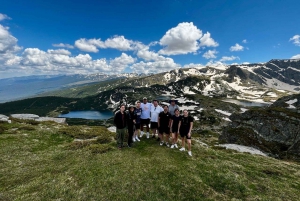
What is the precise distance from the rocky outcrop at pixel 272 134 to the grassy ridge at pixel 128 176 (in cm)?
3707

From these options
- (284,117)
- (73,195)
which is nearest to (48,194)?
(73,195)

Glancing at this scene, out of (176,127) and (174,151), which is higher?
(176,127)

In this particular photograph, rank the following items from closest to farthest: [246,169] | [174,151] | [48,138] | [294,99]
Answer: [246,169] → [174,151] → [48,138] → [294,99]

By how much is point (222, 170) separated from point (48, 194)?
15.3 m

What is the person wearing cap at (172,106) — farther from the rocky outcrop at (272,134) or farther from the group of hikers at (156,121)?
the rocky outcrop at (272,134)

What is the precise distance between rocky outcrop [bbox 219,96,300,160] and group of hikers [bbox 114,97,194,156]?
42.6 m

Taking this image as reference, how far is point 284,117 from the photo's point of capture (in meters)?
67.4

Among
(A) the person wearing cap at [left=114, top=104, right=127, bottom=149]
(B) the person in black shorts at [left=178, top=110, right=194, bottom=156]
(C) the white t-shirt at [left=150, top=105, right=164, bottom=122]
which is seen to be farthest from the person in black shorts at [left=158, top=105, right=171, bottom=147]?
(A) the person wearing cap at [left=114, top=104, right=127, bottom=149]

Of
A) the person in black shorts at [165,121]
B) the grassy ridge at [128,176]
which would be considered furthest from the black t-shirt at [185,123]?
the grassy ridge at [128,176]

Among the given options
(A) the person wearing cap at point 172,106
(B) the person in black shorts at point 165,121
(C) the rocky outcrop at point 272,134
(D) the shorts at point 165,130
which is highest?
(A) the person wearing cap at point 172,106

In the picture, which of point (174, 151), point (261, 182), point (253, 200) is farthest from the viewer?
point (174, 151)

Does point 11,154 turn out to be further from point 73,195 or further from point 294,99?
point 294,99

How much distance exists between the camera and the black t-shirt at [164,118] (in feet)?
73.8

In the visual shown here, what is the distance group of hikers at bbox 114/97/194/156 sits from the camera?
21.0 meters
